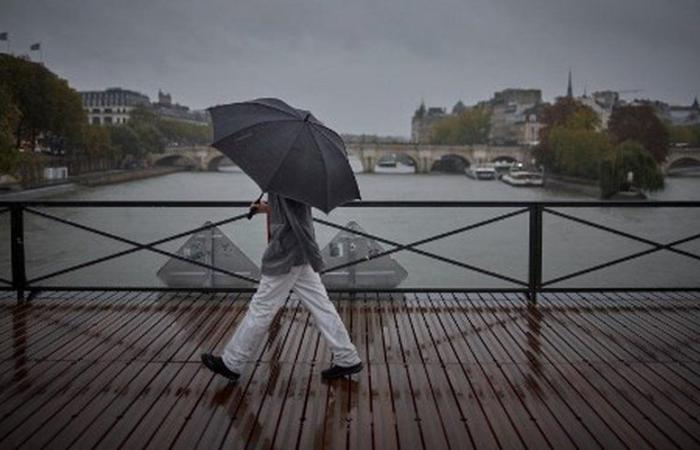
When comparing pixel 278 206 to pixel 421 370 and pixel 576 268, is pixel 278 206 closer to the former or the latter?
pixel 421 370

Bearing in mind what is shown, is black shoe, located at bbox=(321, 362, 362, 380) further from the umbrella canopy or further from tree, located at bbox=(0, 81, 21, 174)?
tree, located at bbox=(0, 81, 21, 174)

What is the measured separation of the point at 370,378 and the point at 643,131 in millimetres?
53712

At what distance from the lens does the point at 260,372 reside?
399 centimetres

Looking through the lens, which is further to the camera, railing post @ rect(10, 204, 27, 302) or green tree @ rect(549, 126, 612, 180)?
green tree @ rect(549, 126, 612, 180)

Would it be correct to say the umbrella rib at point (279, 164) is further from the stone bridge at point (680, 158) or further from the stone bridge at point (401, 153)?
the stone bridge at point (401, 153)

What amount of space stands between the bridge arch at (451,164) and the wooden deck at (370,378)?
69.3m

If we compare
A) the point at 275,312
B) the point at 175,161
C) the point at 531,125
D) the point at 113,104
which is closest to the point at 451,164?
the point at 531,125

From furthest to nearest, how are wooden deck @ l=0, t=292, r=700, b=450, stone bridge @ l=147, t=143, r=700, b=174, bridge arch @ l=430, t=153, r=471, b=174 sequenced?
bridge arch @ l=430, t=153, r=471, b=174 < stone bridge @ l=147, t=143, r=700, b=174 < wooden deck @ l=0, t=292, r=700, b=450

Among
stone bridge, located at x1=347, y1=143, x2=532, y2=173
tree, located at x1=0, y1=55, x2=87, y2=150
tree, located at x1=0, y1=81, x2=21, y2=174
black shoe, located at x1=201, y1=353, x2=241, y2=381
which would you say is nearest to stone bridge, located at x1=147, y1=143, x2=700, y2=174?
stone bridge, located at x1=347, y1=143, x2=532, y2=173

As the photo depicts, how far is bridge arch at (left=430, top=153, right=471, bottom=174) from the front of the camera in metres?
75.8

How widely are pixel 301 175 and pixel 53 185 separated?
137 ft

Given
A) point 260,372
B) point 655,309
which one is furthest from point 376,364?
point 655,309

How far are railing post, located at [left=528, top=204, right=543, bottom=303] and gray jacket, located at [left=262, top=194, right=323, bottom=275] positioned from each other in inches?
99.8

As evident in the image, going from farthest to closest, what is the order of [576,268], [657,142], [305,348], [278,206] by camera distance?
[657,142] < [576,268] < [305,348] < [278,206]
